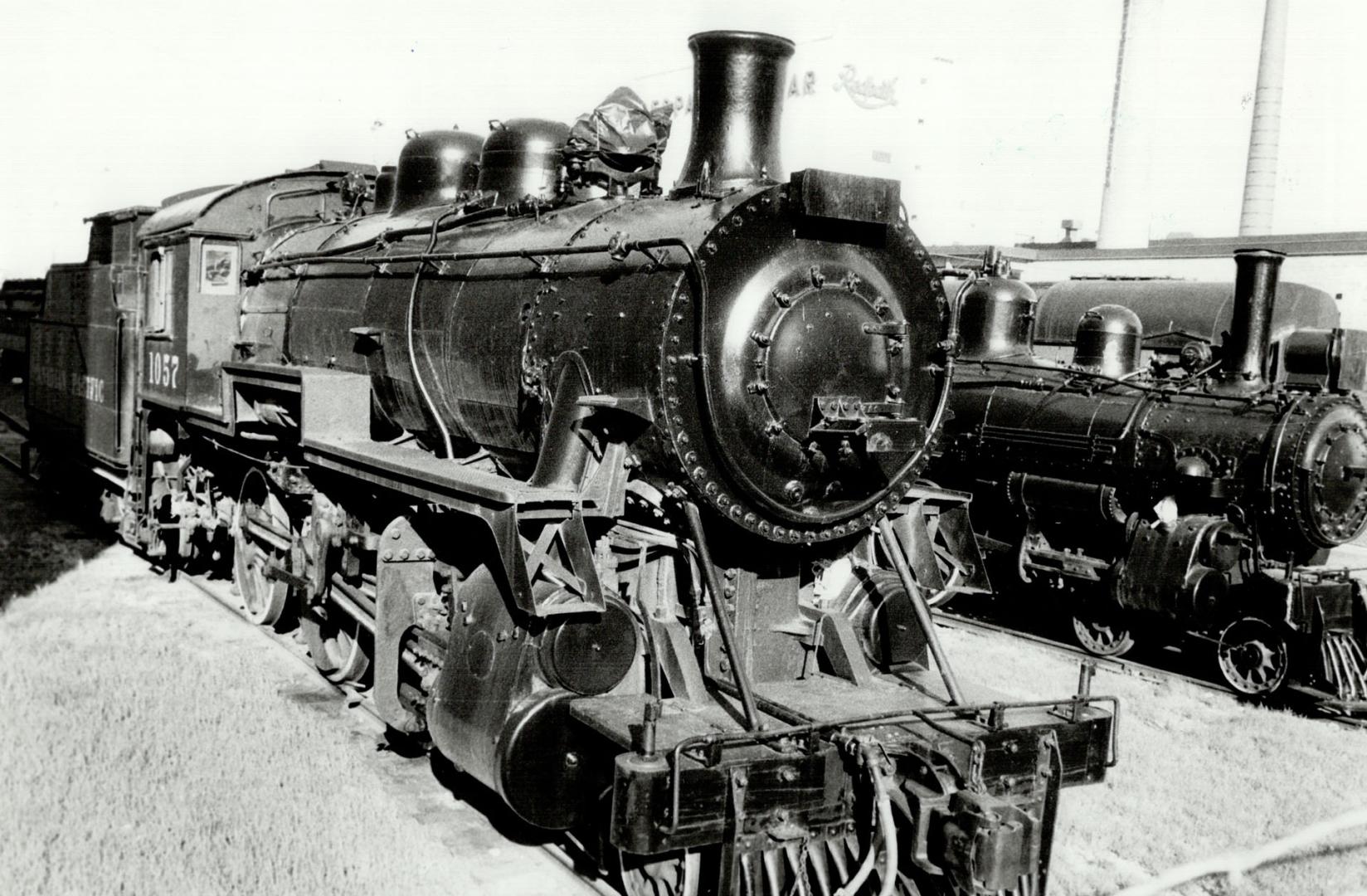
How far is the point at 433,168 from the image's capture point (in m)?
7.92

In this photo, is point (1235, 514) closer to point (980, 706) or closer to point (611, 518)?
point (980, 706)

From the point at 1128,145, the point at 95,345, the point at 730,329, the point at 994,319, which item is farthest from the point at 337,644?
the point at 1128,145

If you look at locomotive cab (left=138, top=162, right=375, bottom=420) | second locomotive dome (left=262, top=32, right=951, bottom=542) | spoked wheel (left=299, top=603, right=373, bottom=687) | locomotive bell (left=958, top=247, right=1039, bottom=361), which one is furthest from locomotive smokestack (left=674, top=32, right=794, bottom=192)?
locomotive bell (left=958, top=247, right=1039, bottom=361)

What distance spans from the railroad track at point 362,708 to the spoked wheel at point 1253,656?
572cm

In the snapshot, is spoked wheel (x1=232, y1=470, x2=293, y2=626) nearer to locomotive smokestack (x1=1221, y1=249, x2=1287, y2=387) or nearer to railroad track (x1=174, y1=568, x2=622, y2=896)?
railroad track (x1=174, y1=568, x2=622, y2=896)

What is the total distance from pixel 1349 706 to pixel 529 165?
637 cm

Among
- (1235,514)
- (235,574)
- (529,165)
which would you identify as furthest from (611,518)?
(1235,514)

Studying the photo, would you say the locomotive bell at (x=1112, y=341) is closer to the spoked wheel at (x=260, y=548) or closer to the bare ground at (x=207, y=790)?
the spoked wheel at (x=260, y=548)

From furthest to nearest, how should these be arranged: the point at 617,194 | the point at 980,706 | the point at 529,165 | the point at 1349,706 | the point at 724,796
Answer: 1. the point at 1349,706
2. the point at 529,165
3. the point at 617,194
4. the point at 980,706
5. the point at 724,796

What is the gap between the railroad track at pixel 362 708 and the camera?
4.72 metres

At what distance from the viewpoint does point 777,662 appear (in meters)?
5.15

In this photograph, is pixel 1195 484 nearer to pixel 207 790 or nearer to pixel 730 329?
pixel 730 329

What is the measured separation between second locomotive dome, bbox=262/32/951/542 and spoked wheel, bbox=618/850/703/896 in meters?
1.32

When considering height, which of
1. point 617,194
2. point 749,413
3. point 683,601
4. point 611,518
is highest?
point 617,194
